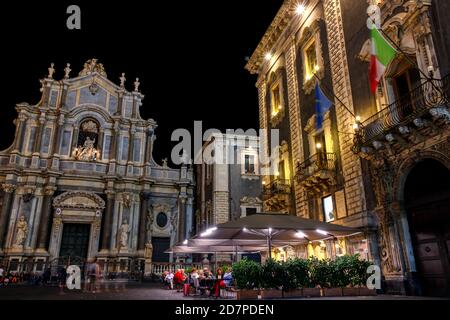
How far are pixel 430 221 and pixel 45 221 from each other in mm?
27954

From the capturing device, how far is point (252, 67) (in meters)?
26.1

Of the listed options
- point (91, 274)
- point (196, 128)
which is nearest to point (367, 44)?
point (91, 274)

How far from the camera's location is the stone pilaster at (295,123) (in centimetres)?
1864

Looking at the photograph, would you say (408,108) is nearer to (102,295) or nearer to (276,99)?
(276,99)

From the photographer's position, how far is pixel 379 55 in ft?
37.3

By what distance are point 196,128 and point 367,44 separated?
22.9m

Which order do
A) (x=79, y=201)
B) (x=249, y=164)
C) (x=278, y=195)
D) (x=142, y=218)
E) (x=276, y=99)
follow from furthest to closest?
1. (x=249, y=164)
2. (x=142, y=218)
3. (x=79, y=201)
4. (x=276, y=99)
5. (x=278, y=195)

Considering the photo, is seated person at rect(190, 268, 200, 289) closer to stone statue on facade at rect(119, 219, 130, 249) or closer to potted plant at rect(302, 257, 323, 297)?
potted plant at rect(302, 257, 323, 297)

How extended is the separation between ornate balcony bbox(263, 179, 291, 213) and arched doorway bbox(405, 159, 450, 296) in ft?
27.8

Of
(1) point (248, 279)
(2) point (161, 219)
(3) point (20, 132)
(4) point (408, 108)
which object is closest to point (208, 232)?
(1) point (248, 279)

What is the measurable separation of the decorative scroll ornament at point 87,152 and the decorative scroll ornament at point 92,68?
722 cm

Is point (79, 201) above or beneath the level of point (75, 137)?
beneath

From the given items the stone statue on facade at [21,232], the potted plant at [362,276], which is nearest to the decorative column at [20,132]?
the stone statue on facade at [21,232]

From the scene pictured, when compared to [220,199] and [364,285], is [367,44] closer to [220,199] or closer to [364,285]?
[364,285]
